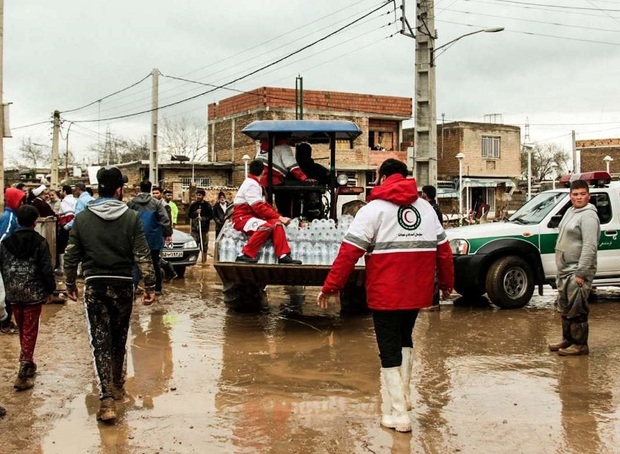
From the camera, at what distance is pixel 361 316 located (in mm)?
10125

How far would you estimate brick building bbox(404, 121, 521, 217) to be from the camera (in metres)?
48.0

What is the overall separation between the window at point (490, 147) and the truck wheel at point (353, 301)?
40947mm

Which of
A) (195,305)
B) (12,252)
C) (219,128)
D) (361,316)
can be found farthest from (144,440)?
(219,128)

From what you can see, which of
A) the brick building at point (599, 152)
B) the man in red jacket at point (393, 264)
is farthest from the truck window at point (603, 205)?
the brick building at point (599, 152)

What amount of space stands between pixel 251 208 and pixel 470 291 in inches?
167

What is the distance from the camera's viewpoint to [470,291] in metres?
11.3

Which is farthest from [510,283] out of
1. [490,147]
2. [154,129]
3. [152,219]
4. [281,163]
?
[490,147]

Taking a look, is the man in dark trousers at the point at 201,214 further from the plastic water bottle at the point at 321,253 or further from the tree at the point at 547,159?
the tree at the point at 547,159

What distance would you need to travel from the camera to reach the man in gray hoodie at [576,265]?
289 inches

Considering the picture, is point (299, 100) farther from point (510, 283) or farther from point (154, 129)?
point (510, 283)

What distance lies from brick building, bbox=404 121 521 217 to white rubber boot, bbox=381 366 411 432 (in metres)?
→ 42.0

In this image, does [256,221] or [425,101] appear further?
[425,101]

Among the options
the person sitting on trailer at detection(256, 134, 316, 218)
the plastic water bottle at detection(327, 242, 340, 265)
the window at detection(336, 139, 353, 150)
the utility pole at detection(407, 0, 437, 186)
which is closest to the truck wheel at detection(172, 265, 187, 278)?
the window at detection(336, 139, 353, 150)

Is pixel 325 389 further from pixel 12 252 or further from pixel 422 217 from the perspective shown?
pixel 12 252
